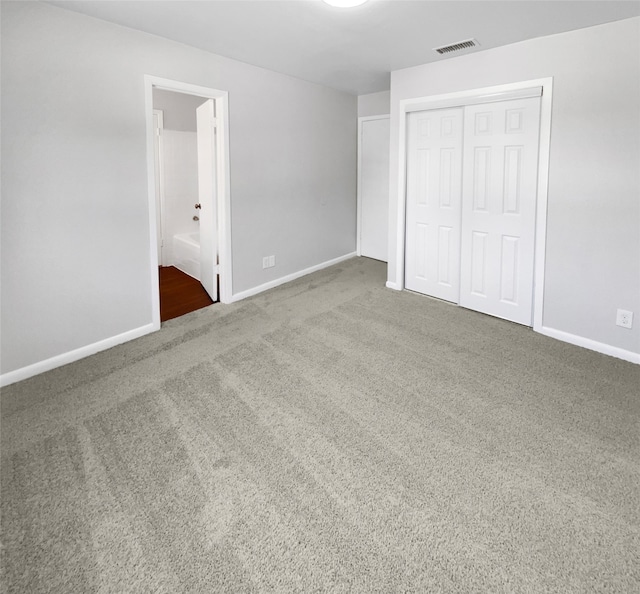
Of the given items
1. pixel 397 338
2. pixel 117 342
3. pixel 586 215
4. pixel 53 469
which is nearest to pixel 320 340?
pixel 397 338

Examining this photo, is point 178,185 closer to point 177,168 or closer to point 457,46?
point 177,168

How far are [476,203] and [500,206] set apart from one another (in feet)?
0.73

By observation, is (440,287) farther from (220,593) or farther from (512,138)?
(220,593)

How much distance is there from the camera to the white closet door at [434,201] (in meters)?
3.88

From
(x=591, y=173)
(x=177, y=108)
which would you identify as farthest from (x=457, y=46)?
(x=177, y=108)

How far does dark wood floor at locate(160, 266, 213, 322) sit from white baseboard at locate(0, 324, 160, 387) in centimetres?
39

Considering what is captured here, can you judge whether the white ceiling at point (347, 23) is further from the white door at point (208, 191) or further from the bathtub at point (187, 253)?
the bathtub at point (187, 253)

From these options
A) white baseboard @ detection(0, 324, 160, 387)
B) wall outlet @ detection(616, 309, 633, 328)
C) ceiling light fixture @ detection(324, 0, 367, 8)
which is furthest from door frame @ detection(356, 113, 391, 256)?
wall outlet @ detection(616, 309, 633, 328)

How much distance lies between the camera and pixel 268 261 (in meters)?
4.54

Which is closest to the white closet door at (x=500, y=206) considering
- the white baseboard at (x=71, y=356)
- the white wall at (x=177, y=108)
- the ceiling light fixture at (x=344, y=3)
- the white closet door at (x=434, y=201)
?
the white closet door at (x=434, y=201)

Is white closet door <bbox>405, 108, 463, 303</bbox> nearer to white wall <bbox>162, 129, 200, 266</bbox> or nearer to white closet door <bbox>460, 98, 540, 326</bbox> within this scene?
white closet door <bbox>460, 98, 540, 326</bbox>

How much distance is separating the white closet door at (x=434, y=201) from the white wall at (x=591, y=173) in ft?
1.91

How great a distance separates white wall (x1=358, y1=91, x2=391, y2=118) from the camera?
5176mm

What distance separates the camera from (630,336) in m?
2.98
